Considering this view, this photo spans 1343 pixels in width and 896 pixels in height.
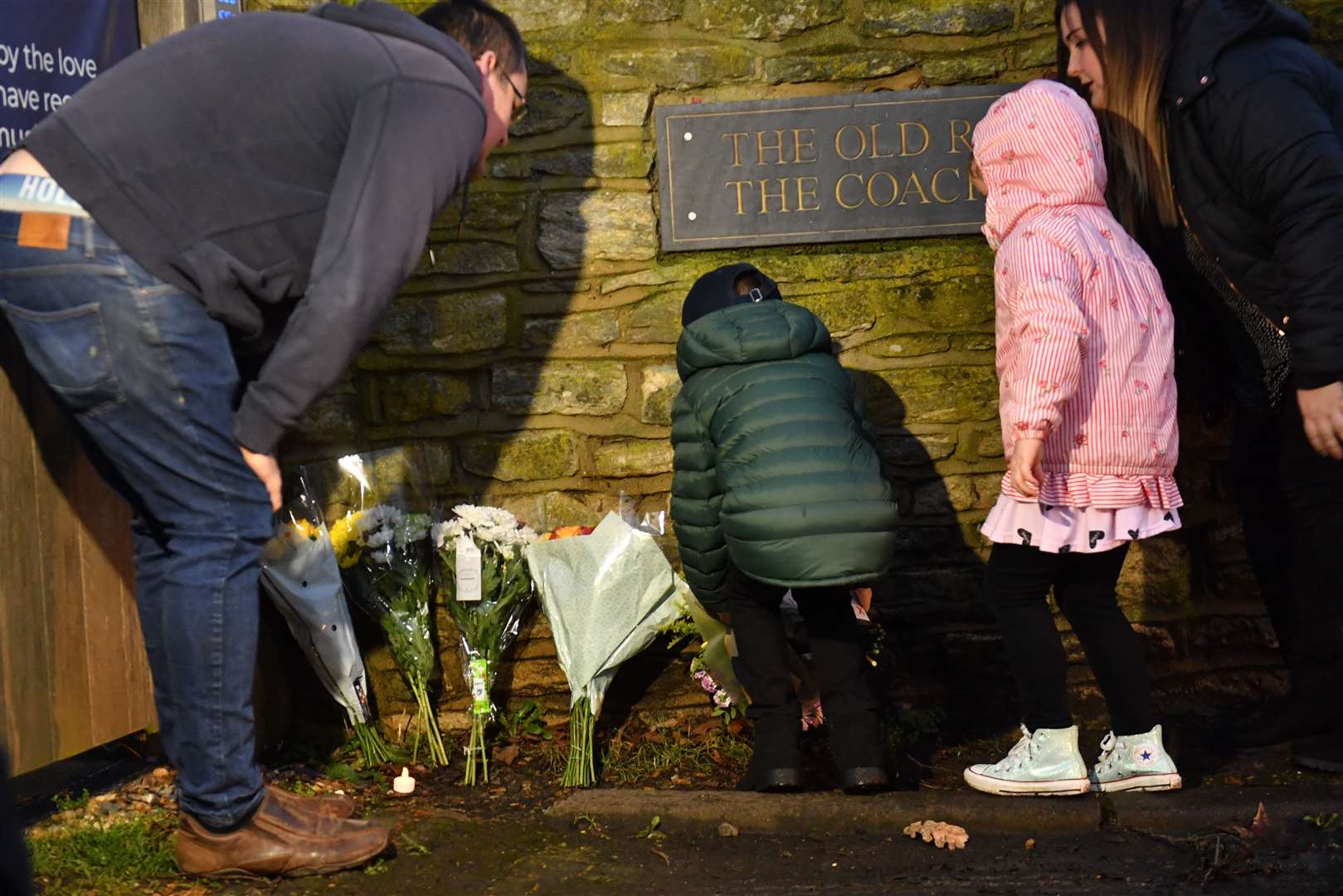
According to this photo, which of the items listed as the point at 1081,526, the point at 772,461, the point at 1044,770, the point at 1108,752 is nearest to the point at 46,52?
the point at 772,461

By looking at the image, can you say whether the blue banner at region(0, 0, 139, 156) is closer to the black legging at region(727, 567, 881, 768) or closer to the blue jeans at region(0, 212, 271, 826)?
the blue jeans at region(0, 212, 271, 826)

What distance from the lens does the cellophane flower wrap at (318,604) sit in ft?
12.9

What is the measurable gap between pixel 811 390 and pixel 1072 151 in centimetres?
87

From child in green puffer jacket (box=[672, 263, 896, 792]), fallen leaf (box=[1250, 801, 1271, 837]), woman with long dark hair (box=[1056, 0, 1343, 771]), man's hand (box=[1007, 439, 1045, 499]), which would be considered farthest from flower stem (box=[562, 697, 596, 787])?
woman with long dark hair (box=[1056, 0, 1343, 771])

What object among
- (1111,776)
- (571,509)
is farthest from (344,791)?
(1111,776)

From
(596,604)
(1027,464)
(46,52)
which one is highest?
(46,52)

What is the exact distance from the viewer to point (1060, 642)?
11.4 feet

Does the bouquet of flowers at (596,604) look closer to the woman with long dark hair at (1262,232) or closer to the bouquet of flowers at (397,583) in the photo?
the bouquet of flowers at (397,583)

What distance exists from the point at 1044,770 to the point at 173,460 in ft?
7.20

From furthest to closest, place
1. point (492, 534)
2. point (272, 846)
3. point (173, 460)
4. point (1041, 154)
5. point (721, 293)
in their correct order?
point (492, 534) → point (721, 293) → point (1041, 154) → point (272, 846) → point (173, 460)

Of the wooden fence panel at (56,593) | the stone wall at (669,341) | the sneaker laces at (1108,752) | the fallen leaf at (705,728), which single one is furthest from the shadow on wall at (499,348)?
the sneaker laces at (1108,752)

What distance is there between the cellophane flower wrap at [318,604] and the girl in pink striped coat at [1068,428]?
5.91 feet

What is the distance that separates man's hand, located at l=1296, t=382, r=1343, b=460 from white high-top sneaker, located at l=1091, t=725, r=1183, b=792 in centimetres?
81

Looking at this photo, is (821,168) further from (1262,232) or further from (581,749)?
(581,749)
